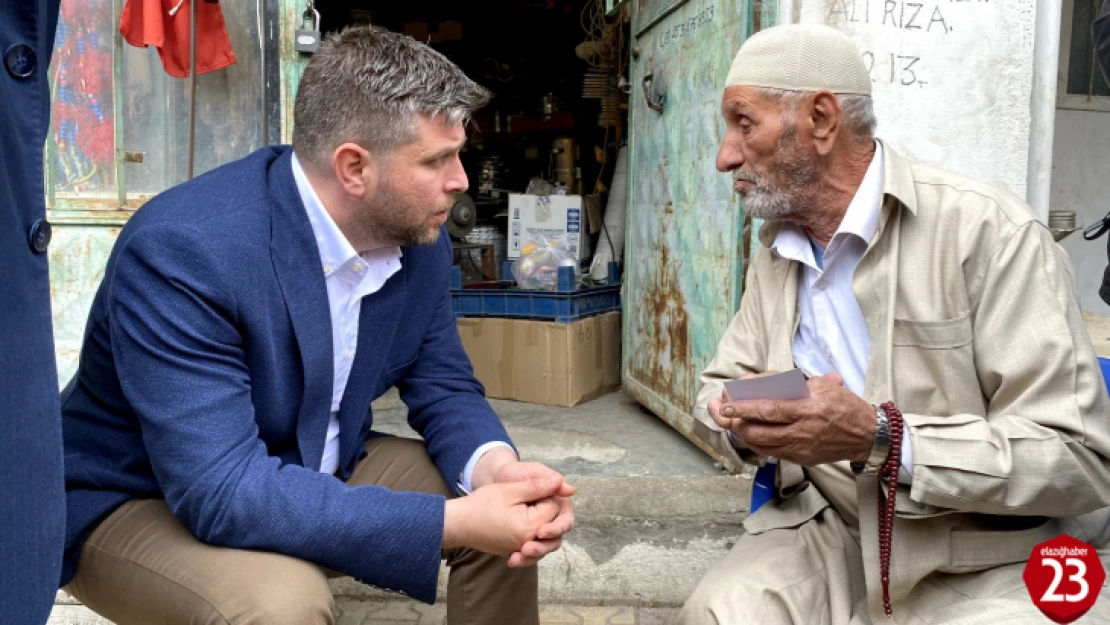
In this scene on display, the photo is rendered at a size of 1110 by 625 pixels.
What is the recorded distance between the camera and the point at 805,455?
1.78m

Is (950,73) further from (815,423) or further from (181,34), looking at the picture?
(181,34)

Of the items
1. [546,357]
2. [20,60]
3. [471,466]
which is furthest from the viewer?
[546,357]

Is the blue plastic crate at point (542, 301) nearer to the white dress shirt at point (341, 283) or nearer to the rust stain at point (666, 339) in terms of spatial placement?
the rust stain at point (666, 339)

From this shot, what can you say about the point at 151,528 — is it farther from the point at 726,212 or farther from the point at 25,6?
the point at 726,212

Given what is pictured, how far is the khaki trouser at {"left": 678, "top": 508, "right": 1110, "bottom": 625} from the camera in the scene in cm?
181

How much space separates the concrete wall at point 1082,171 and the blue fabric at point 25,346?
238 inches

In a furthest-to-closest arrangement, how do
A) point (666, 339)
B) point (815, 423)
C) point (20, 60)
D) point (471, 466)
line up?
point (666, 339) → point (471, 466) → point (815, 423) → point (20, 60)

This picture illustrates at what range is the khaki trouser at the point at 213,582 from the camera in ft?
5.64

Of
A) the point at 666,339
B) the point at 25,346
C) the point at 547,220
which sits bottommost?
the point at 666,339

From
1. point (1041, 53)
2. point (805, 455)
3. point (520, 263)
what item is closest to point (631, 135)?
point (520, 263)

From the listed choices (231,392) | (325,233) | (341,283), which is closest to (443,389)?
(341,283)

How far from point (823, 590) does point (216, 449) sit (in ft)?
4.12

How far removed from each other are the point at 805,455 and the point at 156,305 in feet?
4.05

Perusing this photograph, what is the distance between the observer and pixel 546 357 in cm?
491
